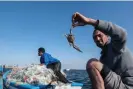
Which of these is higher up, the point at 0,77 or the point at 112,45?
the point at 112,45

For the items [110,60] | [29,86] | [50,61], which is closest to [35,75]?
[29,86]

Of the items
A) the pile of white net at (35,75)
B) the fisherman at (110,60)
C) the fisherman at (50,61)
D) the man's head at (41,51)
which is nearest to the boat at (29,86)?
the pile of white net at (35,75)

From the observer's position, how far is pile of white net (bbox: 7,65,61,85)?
10172mm

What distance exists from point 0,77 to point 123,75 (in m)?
6.79

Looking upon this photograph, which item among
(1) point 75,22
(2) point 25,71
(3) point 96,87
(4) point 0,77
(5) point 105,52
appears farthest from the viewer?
(2) point 25,71

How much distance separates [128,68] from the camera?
388 centimetres

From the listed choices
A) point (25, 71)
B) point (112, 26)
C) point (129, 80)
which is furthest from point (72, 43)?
point (25, 71)

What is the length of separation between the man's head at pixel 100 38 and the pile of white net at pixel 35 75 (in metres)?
6.28

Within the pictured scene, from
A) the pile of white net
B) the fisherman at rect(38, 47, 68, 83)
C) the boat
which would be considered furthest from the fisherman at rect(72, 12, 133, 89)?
the fisherman at rect(38, 47, 68, 83)

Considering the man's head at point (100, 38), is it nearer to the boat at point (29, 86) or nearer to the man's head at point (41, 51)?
the boat at point (29, 86)

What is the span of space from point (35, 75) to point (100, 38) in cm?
675

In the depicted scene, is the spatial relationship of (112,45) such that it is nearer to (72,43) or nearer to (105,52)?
(105,52)

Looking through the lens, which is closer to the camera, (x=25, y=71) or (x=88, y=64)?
(x=88, y=64)

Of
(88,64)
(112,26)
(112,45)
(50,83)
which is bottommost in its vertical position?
(50,83)
